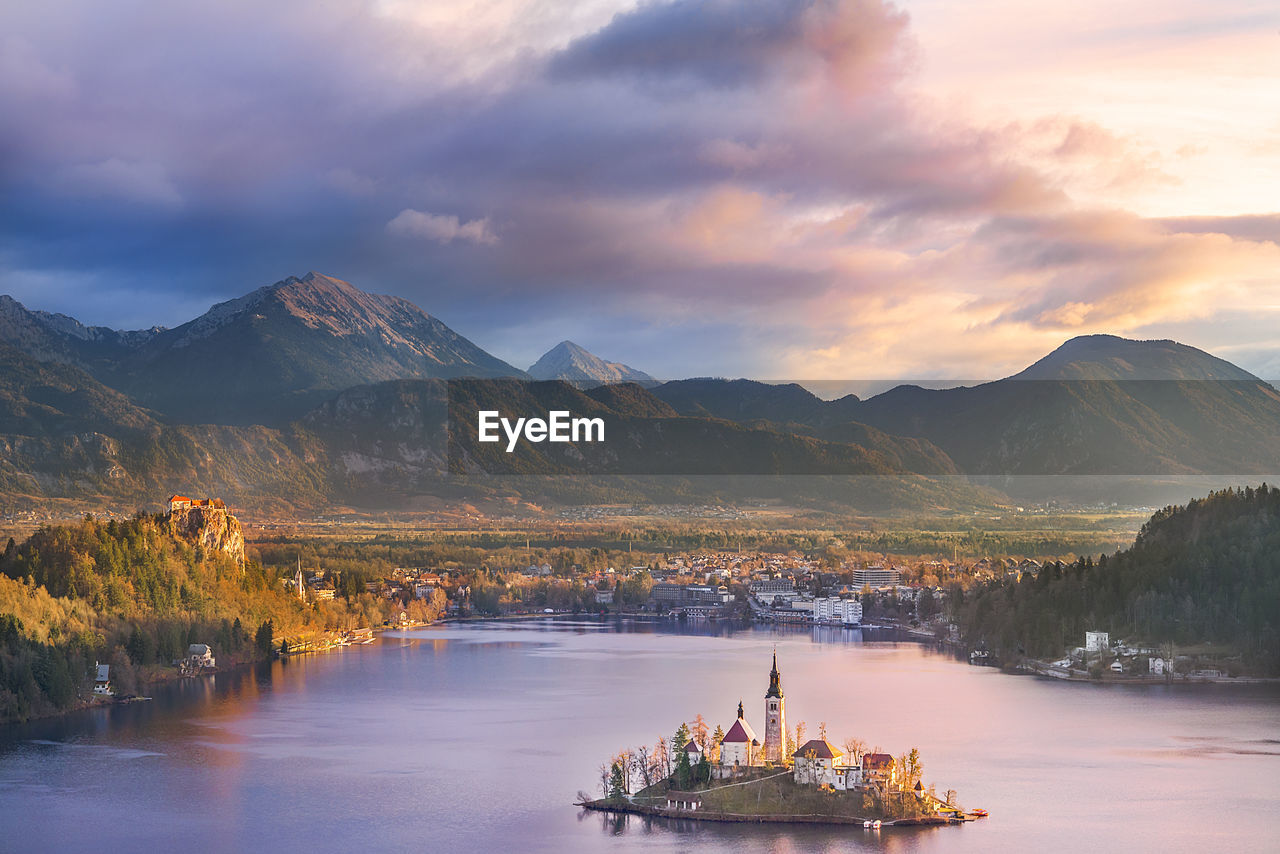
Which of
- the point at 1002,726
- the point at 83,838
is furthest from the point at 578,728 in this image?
the point at 83,838

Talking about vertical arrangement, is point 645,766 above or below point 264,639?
below

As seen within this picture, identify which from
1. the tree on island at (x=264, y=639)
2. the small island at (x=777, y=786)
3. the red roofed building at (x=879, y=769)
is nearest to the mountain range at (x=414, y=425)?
the tree on island at (x=264, y=639)

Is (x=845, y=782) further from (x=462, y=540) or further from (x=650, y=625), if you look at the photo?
(x=462, y=540)

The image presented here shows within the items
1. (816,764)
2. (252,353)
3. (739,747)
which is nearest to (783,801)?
(816,764)

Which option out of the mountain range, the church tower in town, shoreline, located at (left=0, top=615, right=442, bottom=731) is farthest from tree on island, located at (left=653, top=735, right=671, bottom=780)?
the mountain range

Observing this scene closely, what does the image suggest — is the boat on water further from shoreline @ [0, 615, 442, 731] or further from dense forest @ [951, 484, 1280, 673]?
shoreline @ [0, 615, 442, 731]

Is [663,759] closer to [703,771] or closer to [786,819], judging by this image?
[703,771]
